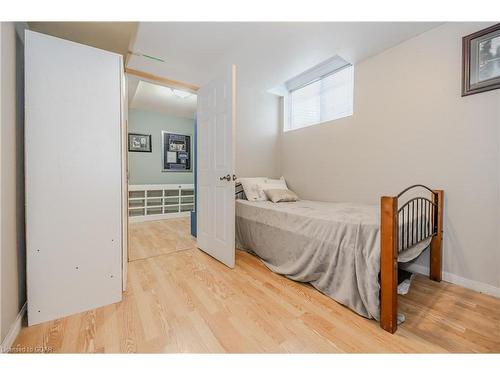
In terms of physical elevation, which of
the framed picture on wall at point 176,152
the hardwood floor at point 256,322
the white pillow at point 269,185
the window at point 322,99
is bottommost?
the hardwood floor at point 256,322

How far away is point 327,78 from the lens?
9.49 ft

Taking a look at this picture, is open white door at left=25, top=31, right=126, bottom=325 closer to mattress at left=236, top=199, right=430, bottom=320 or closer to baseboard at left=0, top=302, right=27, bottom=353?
baseboard at left=0, top=302, right=27, bottom=353

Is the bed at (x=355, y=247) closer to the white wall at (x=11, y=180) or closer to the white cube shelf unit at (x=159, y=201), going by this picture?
the white wall at (x=11, y=180)

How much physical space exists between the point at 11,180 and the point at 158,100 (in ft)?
10.3

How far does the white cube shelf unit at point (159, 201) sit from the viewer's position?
4.18 m

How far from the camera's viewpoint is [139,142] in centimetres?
443

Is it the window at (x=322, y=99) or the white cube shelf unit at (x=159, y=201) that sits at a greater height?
the window at (x=322, y=99)

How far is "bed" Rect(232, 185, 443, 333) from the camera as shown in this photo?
1255 millimetres

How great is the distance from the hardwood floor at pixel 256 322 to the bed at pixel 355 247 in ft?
0.36

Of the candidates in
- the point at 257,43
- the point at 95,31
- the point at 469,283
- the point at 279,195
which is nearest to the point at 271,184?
the point at 279,195

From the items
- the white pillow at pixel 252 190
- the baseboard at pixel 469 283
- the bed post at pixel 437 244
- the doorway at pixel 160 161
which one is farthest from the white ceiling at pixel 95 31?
the baseboard at pixel 469 283

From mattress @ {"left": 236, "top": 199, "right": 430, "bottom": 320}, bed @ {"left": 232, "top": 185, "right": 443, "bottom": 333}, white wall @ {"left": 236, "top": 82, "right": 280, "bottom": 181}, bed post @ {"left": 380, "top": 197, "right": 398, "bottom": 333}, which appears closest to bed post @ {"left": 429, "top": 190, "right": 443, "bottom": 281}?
bed @ {"left": 232, "top": 185, "right": 443, "bottom": 333}

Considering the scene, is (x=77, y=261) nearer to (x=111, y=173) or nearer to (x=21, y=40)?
(x=111, y=173)

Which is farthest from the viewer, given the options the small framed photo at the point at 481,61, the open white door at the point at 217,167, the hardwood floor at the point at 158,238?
the hardwood floor at the point at 158,238
